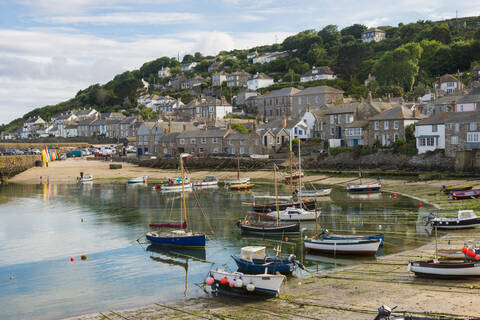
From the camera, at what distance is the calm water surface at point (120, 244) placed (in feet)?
73.4

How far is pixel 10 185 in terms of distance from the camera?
73.4 metres

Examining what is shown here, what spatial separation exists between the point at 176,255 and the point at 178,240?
1429 millimetres

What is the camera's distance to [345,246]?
26.8 m

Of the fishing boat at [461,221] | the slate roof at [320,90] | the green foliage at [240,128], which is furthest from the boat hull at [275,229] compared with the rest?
the slate roof at [320,90]

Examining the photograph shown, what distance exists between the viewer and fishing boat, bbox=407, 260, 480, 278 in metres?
20.4

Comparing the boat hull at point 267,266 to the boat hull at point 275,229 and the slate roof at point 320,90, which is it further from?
the slate roof at point 320,90

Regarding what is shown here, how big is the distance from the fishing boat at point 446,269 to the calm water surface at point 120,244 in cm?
514

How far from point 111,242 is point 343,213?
60.0 feet

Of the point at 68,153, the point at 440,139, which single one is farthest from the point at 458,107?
the point at 68,153

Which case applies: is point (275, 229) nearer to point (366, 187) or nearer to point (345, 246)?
point (345, 246)

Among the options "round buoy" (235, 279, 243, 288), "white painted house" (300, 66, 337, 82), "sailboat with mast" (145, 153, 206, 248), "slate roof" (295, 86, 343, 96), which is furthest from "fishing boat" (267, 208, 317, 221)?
"white painted house" (300, 66, 337, 82)

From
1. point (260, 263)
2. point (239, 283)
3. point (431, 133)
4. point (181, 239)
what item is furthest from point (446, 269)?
point (431, 133)

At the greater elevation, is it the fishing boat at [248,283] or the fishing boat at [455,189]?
the fishing boat at [455,189]

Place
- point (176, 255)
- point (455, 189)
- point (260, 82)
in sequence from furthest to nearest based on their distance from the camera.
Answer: point (260, 82)
point (455, 189)
point (176, 255)
